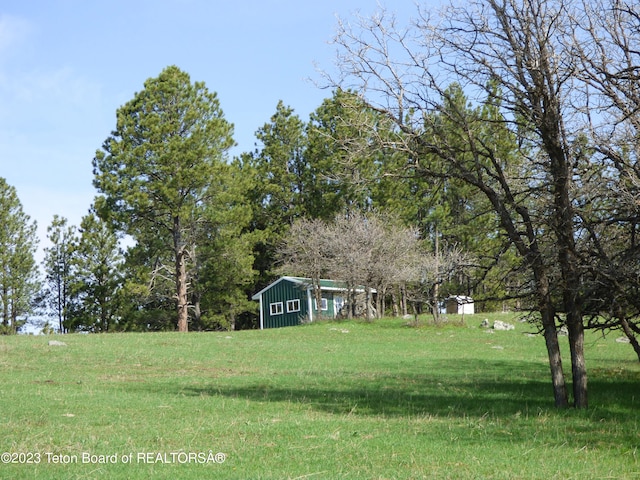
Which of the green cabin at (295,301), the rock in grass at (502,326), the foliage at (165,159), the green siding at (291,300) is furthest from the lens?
A: the green siding at (291,300)

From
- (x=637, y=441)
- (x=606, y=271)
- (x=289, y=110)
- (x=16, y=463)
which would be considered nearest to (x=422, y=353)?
(x=606, y=271)

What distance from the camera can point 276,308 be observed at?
165 feet

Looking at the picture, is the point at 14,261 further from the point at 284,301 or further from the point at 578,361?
the point at 578,361

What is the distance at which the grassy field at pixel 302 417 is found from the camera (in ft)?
25.3

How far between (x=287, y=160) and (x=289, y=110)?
3.83 metres

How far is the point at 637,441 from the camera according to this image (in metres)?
9.30

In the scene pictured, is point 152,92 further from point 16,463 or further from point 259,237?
point 16,463

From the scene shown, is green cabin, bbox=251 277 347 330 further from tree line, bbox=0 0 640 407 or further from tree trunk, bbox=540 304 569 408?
tree trunk, bbox=540 304 569 408

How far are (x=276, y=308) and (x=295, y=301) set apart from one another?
218cm

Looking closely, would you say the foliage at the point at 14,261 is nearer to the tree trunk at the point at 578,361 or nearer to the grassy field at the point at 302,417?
the grassy field at the point at 302,417

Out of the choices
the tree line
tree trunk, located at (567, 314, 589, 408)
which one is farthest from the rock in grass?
tree trunk, located at (567, 314, 589, 408)

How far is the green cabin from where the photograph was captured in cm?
4772

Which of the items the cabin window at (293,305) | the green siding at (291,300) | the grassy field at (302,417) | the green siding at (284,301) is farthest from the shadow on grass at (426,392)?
Answer: the cabin window at (293,305)

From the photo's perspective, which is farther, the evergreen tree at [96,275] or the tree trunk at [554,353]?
the evergreen tree at [96,275]
